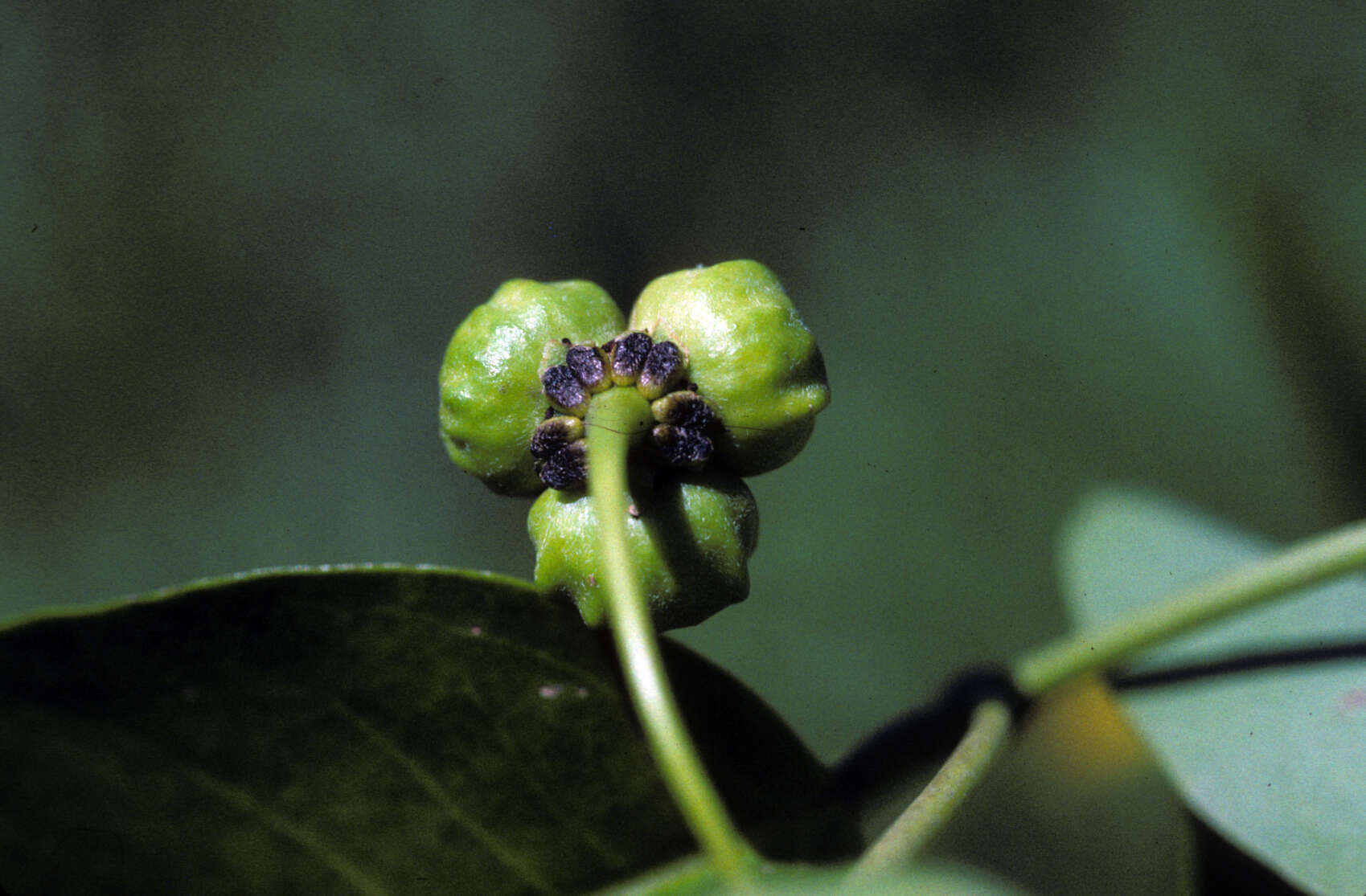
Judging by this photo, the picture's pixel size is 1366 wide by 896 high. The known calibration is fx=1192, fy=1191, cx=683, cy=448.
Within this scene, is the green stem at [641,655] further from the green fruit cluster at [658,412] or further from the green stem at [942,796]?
the green stem at [942,796]

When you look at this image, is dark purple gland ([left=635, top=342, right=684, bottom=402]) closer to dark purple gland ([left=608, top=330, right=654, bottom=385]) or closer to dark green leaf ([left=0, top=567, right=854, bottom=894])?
dark purple gland ([left=608, top=330, right=654, bottom=385])

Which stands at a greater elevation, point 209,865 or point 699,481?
point 699,481

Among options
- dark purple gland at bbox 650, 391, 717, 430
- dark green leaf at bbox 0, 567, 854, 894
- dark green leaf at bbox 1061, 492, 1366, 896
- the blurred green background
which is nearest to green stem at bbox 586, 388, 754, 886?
dark purple gland at bbox 650, 391, 717, 430

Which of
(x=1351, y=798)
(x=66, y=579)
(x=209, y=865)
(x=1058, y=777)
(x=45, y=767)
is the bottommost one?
(x=1058, y=777)

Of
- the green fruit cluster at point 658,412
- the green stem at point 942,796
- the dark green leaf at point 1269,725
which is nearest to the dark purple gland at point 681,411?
the green fruit cluster at point 658,412

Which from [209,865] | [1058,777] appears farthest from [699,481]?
[1058,777]

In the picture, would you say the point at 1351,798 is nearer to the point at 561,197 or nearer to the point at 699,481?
the point at 699,481
